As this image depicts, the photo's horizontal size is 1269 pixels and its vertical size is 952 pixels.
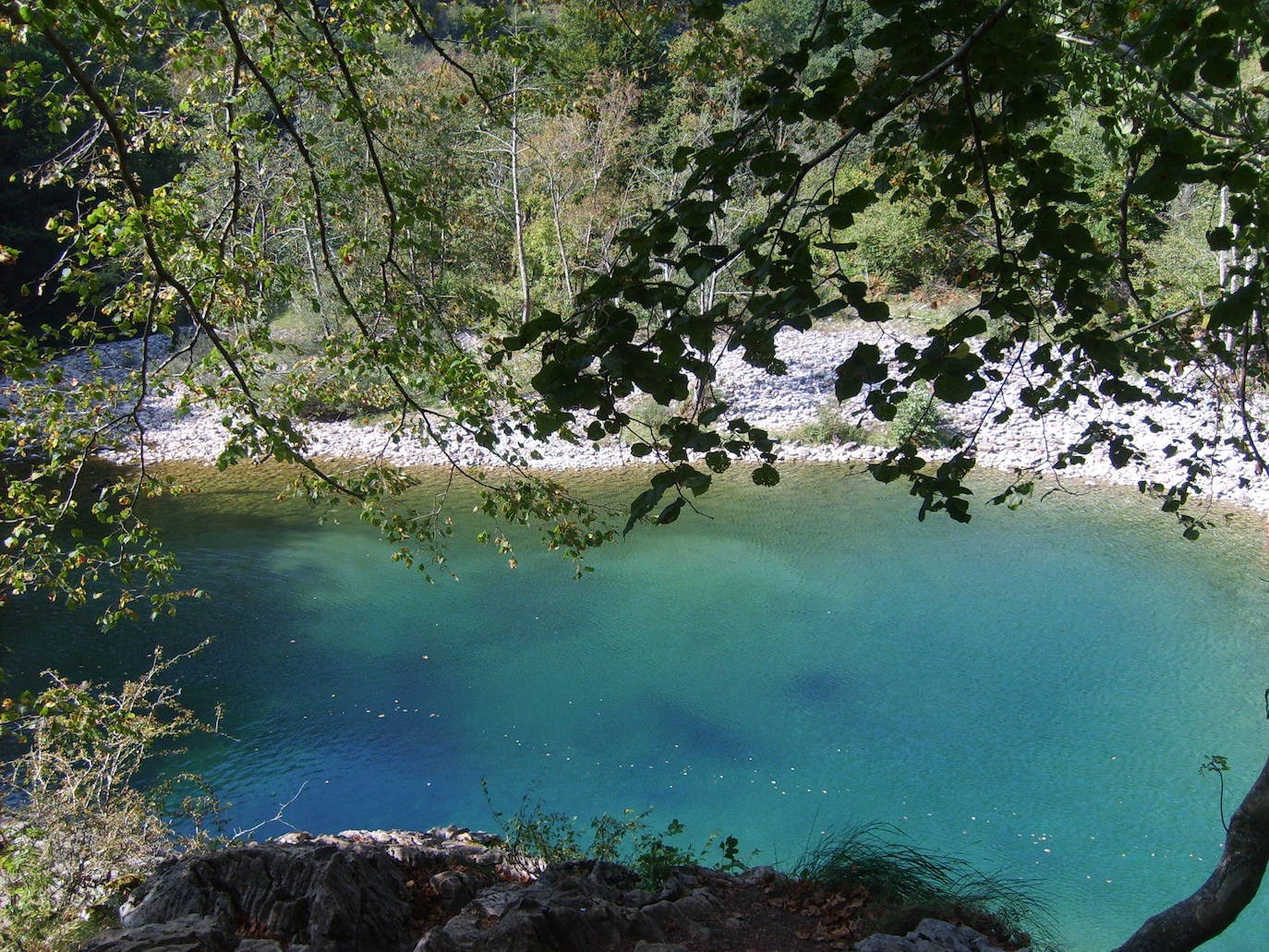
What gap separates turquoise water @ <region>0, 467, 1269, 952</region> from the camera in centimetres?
559

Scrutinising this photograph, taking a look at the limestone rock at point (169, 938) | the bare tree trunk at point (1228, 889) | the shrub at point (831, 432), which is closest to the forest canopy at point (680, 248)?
the bare tree trunk at point (1228, 889)

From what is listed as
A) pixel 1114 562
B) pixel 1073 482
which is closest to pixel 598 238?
pixel 1073 482

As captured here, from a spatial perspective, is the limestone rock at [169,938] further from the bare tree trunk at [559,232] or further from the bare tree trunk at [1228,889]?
the bare tree trunk at [559,232]

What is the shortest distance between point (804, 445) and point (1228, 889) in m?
12.4

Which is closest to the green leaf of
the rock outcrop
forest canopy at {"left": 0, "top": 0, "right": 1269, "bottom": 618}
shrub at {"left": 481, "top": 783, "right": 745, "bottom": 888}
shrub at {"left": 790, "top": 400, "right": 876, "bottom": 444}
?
forest canopy at {"left": 0, "top": 0, "right": 1269, "bottom": 618}

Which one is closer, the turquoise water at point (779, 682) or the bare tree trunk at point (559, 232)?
the turquoise water at point (779, 682)

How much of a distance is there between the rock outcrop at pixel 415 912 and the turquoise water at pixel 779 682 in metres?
1.94

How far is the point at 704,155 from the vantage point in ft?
5.19

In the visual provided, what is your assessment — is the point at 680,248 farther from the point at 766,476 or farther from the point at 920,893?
the point at 920,893

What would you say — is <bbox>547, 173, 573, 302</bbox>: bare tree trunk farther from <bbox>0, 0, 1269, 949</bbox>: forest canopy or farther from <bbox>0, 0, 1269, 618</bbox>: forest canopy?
<bbox>0, 0, 1269, 949</bbox>: forest canopy

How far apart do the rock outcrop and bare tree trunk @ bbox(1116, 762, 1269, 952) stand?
1078 mm

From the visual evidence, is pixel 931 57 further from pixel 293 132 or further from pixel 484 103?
pixel 484 103

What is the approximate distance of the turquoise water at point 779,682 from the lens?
5.59 meters

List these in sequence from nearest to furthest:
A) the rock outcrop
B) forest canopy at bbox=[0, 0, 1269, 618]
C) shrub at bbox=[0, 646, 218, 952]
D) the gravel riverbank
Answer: forest canopy at bbox=[0, 0, 1269, 618], the rock outcrop, shrub at bbox=[0, 646, 218, 952], the gravel riverbank
